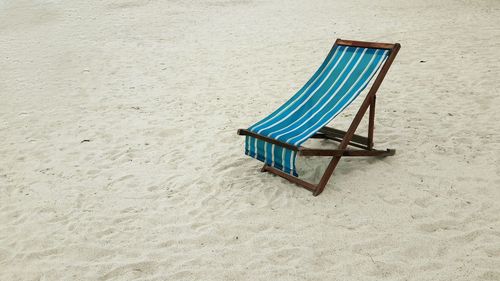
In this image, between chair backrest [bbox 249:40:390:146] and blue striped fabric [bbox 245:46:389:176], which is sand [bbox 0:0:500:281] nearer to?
blue striped fabric [bbox 245:46:389:176]

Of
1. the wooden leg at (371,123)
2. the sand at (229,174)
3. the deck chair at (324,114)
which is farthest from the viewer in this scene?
the wooden leg at (371,123)

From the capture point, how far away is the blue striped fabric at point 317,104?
11.5 feet

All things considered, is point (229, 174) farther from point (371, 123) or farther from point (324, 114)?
point (371, 123)

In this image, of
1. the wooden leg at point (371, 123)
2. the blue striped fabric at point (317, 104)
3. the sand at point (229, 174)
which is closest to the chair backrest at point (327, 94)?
the blue striped fabric at point (317, 104)

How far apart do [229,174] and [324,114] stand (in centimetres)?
91

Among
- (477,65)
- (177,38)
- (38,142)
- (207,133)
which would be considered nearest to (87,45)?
(177,38)

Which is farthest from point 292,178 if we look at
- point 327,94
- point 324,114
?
point 327,94

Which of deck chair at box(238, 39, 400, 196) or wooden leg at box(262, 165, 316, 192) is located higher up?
deck chair at box(238, 39, 400, 196)

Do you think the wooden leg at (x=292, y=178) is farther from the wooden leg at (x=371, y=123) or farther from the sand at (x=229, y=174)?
the wooden leg at (x=371, y=123)

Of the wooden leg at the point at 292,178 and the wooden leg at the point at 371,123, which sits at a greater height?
the wooden leg at the point at 371,123

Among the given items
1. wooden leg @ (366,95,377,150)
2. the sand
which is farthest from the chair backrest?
the sand

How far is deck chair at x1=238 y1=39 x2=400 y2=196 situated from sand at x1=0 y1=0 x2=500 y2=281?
192mm

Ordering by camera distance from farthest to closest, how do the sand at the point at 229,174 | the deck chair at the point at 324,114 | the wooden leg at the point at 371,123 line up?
1. the wooden leg at the point at 371,123
2. the deck chair at the point at 324,114
3. the sand at the point at 229,174

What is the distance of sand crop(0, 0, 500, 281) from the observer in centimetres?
284
